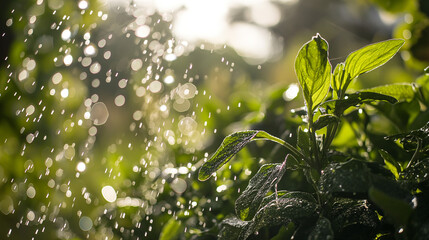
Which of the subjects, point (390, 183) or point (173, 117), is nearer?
point (390, 183)

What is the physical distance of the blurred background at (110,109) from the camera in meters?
0.88

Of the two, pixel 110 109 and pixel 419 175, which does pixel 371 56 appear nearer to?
pixel 419 175

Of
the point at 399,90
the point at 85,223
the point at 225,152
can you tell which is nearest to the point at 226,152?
the point at 225,152

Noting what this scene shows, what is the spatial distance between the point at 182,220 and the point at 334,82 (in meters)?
0.33

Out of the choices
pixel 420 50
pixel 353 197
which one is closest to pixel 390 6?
pixel 420 50

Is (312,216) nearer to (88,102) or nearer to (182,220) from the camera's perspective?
(182,220)

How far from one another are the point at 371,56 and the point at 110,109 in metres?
1.39

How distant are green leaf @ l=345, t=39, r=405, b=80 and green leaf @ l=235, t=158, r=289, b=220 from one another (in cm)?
14

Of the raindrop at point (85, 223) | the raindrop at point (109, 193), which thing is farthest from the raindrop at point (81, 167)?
the raindrop at point (109, 193)

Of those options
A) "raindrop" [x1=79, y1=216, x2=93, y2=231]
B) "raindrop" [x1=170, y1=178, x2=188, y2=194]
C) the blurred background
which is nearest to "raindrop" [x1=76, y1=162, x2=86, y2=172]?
the blurred background

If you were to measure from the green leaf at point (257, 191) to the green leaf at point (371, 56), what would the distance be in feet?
0.47

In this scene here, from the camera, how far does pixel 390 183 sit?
320 mm

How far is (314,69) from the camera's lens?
427mm

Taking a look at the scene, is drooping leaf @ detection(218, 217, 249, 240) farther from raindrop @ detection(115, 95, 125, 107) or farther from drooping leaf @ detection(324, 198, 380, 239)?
raindrop @ detection(115, 95, 125, 107)
